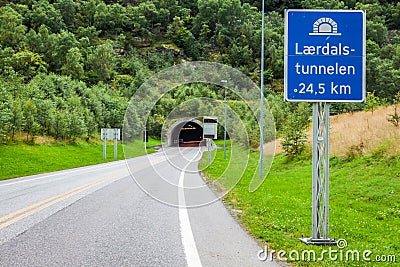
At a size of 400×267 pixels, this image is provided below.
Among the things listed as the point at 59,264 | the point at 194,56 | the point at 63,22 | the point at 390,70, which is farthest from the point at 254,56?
the point at 59,264

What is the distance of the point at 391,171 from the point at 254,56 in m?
140

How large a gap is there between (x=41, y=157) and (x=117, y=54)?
439ft

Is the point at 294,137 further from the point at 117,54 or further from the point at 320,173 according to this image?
the point at 117,54

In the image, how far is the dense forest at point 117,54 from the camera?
157ft

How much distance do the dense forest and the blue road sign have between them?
256 inches

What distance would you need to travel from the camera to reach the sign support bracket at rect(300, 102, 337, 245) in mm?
7684

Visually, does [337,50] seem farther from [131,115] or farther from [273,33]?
[273,33]

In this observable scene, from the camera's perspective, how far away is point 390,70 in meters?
102

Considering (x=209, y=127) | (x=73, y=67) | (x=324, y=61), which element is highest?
(x=73, y=67)

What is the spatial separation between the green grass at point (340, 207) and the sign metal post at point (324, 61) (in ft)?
2.75

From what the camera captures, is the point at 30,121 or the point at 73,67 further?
the point at 73,67

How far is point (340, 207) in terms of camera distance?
12.3 metres

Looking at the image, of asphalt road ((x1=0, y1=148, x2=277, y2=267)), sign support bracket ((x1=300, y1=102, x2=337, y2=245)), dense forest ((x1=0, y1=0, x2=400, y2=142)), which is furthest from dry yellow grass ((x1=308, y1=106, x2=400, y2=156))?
sign support bracket ((x1=300, y1=102, x2=337, y2=245))

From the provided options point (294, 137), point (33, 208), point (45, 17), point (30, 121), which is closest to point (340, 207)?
point (33, 208)
